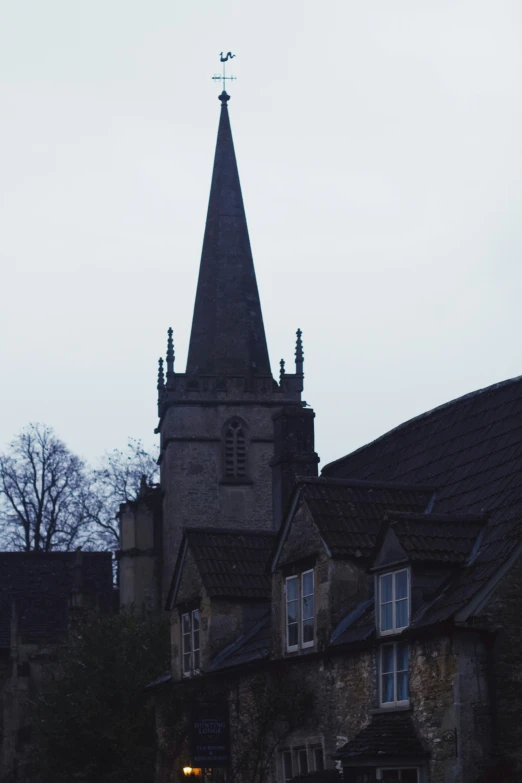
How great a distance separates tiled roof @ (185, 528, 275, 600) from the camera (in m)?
27.6

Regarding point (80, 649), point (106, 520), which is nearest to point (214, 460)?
point (106, 520)

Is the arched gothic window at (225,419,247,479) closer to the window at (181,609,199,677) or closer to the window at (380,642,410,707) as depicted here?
the window at (181,609,199,677)

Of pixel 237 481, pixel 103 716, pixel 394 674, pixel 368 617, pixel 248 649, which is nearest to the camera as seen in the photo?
pixel 394 674

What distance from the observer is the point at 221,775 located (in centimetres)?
2634

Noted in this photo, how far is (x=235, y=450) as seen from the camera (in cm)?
6712

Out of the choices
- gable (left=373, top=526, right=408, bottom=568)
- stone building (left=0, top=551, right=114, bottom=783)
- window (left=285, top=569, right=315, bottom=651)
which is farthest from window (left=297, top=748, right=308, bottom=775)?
stone building (left=0, top=551, right=114, bottom=783)

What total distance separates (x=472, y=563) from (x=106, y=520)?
181 ft

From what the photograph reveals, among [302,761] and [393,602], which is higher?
[393,602]

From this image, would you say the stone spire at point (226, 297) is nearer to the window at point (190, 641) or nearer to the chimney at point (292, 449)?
the chimney at point (292, 449)

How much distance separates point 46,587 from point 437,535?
38933 mm

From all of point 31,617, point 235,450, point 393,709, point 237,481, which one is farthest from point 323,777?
point 235,450

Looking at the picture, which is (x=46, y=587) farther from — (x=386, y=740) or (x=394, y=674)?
(x=386, y=740)

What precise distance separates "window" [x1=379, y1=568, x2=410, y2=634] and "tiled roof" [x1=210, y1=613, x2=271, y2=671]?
13.5ft

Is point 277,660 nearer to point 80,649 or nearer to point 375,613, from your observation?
point 375,613
